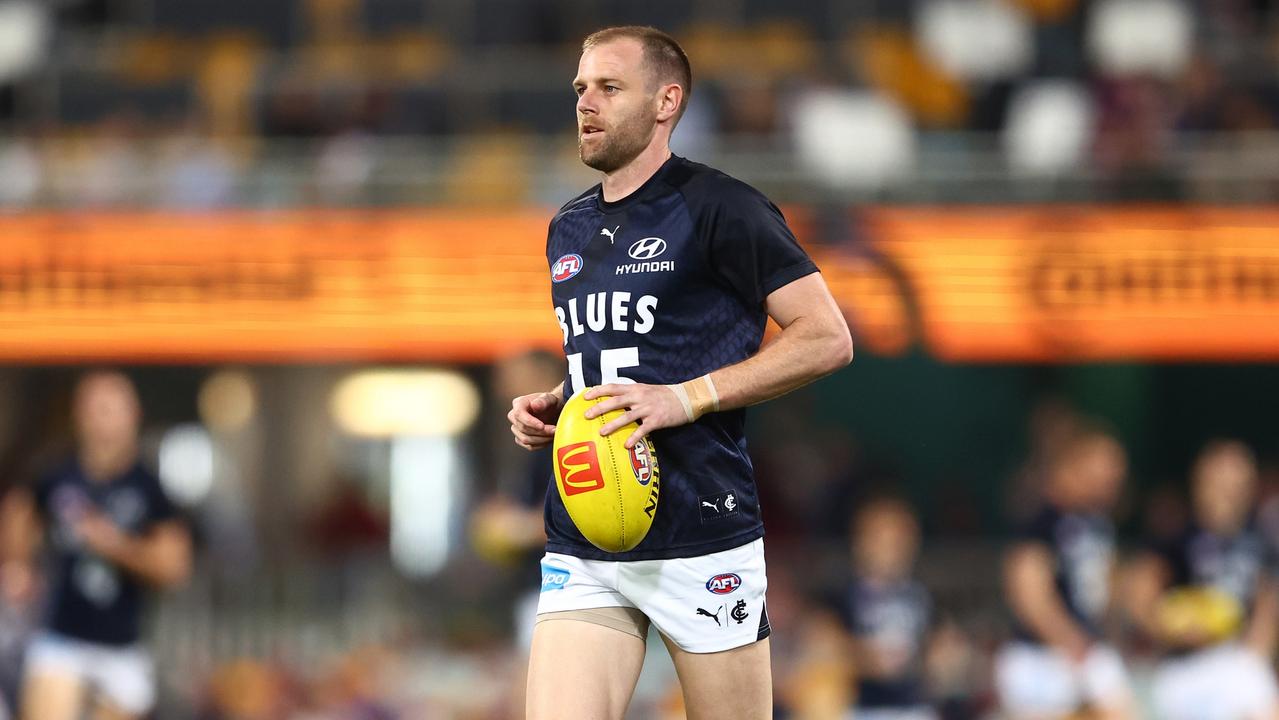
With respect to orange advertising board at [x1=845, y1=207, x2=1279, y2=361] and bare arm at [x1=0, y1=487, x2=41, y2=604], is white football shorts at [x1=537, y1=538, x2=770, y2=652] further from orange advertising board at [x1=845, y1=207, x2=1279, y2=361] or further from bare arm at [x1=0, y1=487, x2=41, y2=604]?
orange advertising board at [x1=845, y1=207, x2=1279, y2=361]

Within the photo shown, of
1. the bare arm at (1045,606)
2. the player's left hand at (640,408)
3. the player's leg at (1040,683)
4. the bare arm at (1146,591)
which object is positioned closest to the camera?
the player's left hand at (640,408)

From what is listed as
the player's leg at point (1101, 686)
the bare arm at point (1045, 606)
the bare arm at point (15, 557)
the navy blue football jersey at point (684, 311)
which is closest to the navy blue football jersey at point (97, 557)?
the bare arm at point (15, 557)

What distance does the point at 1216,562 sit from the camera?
432 inches

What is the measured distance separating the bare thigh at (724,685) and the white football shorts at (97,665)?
5239mm

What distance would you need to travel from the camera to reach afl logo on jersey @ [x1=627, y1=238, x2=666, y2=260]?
467 centimetres

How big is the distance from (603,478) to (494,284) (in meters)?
9.29

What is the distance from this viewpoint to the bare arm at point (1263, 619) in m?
10.9

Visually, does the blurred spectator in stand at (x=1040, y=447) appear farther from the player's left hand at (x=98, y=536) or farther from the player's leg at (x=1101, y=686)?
the player's left hand at (x=98, y=536)

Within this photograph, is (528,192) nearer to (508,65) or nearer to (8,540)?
(508,65)

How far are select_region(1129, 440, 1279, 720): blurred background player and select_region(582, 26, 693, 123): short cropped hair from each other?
6.98 m

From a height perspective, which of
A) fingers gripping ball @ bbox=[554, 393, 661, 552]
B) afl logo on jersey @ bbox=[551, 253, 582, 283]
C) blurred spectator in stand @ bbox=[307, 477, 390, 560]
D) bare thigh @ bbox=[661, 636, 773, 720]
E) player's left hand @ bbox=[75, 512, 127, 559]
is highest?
afl logo on jersey @ bbox=[551, 253, 582, 283]

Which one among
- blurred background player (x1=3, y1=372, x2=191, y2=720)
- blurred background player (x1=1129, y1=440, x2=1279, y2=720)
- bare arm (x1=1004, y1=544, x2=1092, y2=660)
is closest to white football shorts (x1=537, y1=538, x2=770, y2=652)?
blurred background player (x1=3, y1=372, x2=191, y2=720)

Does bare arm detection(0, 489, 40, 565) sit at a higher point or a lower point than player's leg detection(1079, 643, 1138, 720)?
higher

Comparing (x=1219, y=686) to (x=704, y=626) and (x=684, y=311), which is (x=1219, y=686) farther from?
(x=684, y=311)
